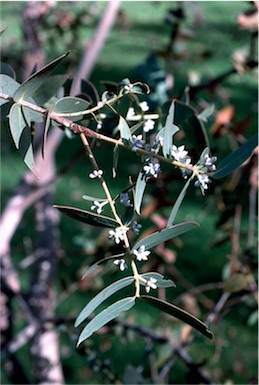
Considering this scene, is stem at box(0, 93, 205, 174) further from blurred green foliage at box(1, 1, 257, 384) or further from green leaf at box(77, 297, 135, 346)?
blurred green foliage at box(1, 1, 257, 384)

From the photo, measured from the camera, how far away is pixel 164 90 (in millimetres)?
1015

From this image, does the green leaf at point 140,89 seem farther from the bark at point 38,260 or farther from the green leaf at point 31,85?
the bark at point 38,260

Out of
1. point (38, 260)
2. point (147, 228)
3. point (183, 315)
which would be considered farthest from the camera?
point (147, 228)

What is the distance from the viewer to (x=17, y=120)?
1.60ft

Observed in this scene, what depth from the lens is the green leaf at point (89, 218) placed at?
1.54ft

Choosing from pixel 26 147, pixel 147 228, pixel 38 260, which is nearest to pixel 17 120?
pixel 26 147

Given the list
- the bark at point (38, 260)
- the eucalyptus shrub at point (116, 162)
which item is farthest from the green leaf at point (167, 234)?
the bark at point (38, 260)

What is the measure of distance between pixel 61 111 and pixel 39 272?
102cm

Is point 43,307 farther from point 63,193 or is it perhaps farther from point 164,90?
point 63,193

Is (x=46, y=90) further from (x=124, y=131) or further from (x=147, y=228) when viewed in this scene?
(x=147, y=228)

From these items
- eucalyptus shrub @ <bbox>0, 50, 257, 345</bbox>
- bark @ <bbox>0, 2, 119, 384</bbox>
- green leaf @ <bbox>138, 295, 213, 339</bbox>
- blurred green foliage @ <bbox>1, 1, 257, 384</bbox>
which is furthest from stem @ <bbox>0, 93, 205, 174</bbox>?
bark @ <bbox>0, 2, 119, 384</bbox>

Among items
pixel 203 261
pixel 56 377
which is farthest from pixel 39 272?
pixel 203 261

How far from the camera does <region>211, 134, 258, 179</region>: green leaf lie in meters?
0.52

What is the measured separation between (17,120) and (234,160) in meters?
0.19
